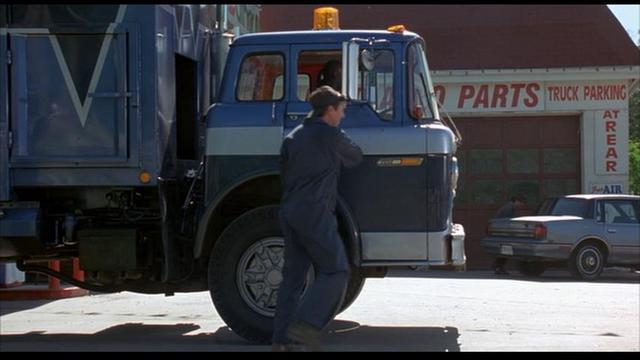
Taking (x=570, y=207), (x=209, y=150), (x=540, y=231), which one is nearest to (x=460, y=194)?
(x=570, y=207)

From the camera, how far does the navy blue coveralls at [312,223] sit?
6.07 metres

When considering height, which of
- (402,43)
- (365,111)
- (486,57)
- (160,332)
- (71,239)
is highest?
(486,57)

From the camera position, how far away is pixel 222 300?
7000 millimetres

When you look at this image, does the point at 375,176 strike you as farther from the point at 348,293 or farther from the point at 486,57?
the point at 486,57

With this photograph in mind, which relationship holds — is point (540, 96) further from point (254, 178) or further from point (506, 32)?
point (254, 178)

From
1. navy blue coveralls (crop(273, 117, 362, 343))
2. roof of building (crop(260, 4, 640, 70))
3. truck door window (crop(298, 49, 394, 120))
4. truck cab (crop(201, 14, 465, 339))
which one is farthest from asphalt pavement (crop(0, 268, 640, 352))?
roof of building (crop(260, 4, 640, 70))

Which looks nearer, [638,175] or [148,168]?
[148,168]

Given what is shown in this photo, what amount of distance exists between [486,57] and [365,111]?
43.3 feet

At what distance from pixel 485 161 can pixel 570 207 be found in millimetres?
3300

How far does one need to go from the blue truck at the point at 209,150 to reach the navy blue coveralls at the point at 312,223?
0.69 metres

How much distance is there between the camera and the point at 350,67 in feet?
22.4
